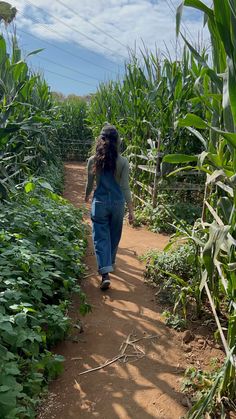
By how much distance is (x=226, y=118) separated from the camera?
1.90 meters

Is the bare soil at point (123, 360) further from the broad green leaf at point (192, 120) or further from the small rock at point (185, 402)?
the broad green leaf at point (192, 120)

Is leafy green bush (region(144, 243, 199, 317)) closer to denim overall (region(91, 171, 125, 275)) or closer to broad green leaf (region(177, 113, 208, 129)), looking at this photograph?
denim overall (region(91, 171, 125, 275))

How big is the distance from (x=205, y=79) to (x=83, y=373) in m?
2.15

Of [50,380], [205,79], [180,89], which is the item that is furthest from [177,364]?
[180,89]

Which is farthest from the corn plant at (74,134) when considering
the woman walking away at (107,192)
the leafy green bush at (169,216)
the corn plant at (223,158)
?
the corn plant at (223,158)

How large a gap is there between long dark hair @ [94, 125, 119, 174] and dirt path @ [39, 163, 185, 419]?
1.21 metres

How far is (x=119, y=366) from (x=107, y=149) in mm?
1934

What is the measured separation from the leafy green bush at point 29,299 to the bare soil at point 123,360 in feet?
0.53

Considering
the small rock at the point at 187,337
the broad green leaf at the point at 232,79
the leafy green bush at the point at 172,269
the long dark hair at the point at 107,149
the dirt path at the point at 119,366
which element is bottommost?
the dirt path at the point at 119,366

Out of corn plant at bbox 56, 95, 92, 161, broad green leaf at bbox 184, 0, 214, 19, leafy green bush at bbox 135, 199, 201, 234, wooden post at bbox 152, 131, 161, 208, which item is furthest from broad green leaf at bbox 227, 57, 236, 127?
corn plant at bbox 56, 95, 92, 161

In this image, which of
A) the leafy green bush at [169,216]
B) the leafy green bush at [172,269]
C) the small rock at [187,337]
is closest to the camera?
the small rock at [187,337]

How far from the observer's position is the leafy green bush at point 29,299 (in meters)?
1.71

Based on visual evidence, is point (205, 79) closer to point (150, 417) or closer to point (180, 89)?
point (150, 417)

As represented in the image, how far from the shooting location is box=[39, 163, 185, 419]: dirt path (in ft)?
6.63
